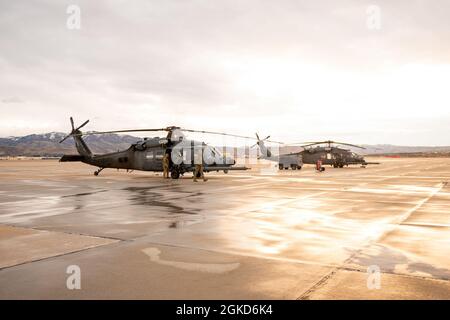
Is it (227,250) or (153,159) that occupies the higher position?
(153,159)

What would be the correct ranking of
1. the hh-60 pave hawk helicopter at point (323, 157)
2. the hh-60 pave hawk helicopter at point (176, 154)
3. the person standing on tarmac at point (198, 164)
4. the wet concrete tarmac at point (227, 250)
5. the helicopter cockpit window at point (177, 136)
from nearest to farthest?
the wet concrete tarmac at point (227, 250) < the person standing on tarmac at point (198, 164) < the hh-60 pave hawk helicopter at point (176, 154) < the helicopter cockpit window at point (177, 136) < the hh-60 pave hawk helicopter at point (323, 157)

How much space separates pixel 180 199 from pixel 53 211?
428 centimetres

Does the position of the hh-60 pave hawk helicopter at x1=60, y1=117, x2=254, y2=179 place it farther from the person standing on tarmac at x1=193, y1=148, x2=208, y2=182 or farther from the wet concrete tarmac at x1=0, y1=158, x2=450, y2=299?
the wet concrete tarmac at x1=0, y1=158, x2=450, y2=299

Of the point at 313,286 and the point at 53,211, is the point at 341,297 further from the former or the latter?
the point at 53,211

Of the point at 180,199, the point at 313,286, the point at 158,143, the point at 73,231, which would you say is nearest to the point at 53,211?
the point at 73,231

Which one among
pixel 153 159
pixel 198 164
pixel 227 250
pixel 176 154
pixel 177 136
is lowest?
pixel 227 250

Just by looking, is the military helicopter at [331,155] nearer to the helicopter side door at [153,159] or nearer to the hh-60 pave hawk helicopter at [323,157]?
the hh-60 pave hawk helicopter at [323,157]

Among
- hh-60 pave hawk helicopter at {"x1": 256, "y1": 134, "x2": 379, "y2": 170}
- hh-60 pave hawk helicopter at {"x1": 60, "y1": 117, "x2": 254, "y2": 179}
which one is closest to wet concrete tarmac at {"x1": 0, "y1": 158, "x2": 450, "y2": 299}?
hh-60 pave hawk helicopter at {"x1": 60, "y1": 117, "x2": 254, "y2": 179}

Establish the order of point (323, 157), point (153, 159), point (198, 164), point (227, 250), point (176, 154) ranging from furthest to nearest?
point (323, 157) → point (153, 159) → point (176, 154) → point (198, 164) → point (227, 250)

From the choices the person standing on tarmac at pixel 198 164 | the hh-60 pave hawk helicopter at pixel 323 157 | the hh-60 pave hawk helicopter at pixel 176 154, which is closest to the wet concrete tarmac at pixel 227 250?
the person standing on tarmac at pixel 198 164

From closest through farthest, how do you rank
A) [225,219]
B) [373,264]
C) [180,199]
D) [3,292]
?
[3,292] → [373,264] → [225,219] → [180,199]

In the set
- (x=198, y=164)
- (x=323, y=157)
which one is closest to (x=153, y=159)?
(x=198, y=164)

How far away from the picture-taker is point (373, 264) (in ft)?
18.0

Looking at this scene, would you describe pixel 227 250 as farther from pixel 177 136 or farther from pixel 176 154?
pixel 177 136
